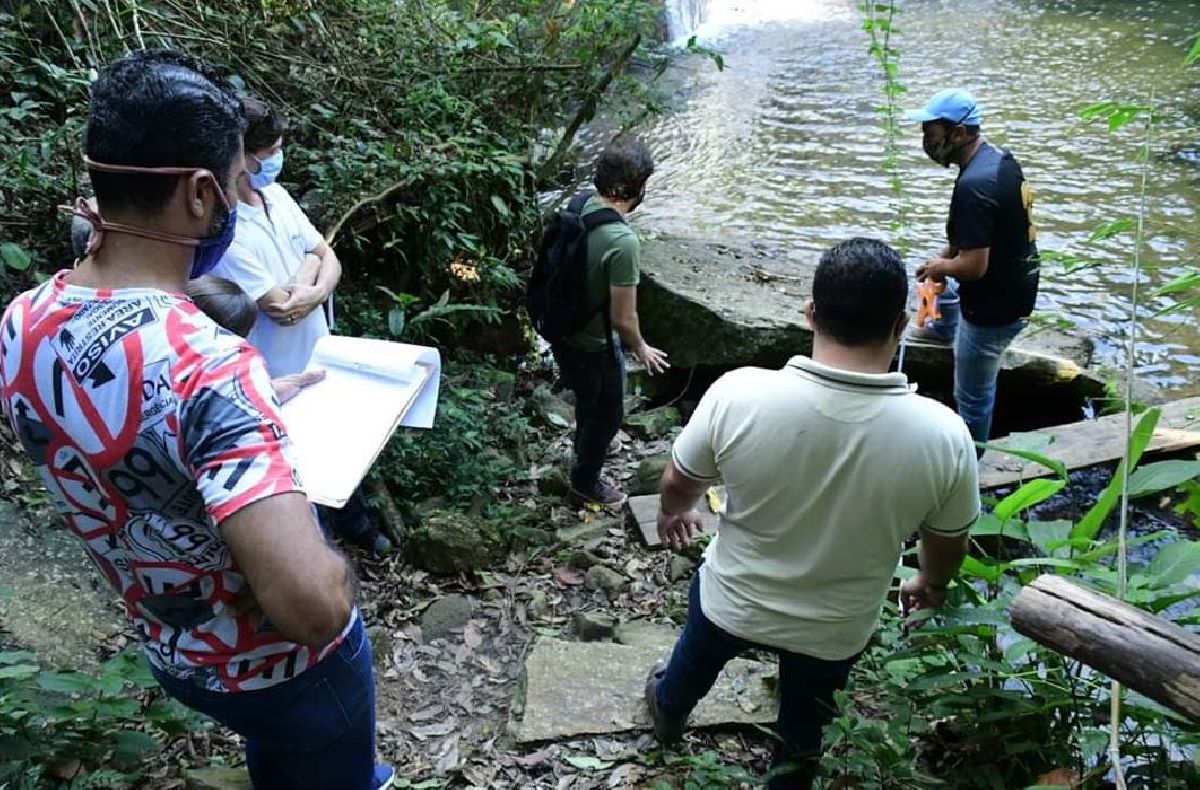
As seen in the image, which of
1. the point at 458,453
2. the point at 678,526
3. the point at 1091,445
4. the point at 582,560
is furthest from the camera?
the point at 1091,445

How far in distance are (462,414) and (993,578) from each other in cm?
276

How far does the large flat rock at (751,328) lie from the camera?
5750mm

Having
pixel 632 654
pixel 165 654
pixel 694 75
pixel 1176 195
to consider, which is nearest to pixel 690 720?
pixel 632 654

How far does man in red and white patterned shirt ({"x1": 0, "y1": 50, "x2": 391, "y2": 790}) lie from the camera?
131cm

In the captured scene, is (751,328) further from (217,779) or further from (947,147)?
(217,779)

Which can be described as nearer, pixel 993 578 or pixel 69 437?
pixel 69 437

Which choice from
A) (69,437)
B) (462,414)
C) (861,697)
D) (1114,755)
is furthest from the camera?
(462,414)

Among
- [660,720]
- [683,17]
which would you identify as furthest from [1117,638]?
[683,17]

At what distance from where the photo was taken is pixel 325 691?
177cm

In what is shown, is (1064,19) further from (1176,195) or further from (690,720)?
(690,720)

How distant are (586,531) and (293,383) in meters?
2.23

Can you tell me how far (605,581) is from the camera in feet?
13.3

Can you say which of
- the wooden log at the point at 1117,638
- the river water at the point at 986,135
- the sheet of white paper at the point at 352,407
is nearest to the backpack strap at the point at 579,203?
the sheet of white paper at the point at 352,407

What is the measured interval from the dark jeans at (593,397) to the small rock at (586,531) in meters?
0.25
